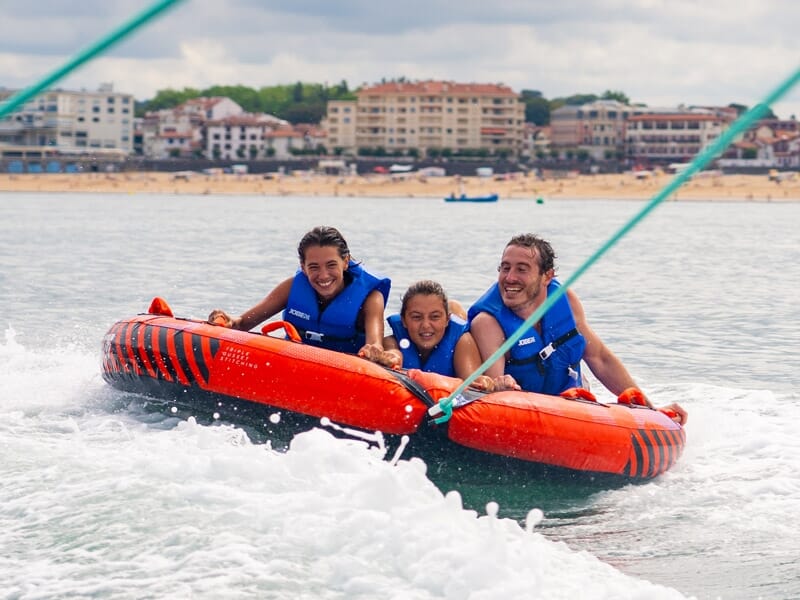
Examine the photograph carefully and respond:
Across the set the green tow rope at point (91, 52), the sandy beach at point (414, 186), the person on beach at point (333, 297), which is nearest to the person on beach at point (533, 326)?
the person on beach at point (333, 297)

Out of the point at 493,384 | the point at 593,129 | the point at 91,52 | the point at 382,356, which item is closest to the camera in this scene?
the point at 91,52

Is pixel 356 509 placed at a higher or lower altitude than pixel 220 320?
lower

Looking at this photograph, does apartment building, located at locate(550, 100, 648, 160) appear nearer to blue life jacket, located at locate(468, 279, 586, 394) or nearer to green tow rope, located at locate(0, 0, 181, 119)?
blue life jacket, located at locate(468, 279, 586, 394)

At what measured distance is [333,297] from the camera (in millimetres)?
7074

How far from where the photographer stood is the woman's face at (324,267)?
6902 millimetres

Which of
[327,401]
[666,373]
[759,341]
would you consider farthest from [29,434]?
[759,341]

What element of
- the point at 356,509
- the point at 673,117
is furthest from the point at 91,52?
the point at 673,117

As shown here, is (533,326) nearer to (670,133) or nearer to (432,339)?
(432,339)

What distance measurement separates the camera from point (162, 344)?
7129 millimetres

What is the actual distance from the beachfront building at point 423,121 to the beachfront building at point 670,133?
1235 cm

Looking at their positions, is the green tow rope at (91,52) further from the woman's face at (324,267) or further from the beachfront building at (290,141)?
the beachfront building at (290,141)

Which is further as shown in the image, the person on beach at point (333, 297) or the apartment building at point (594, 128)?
the apartment building at point (594, 128)

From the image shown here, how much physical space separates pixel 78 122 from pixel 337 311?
121466 millimetres

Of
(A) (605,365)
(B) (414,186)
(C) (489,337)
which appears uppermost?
(B) (414,186)
